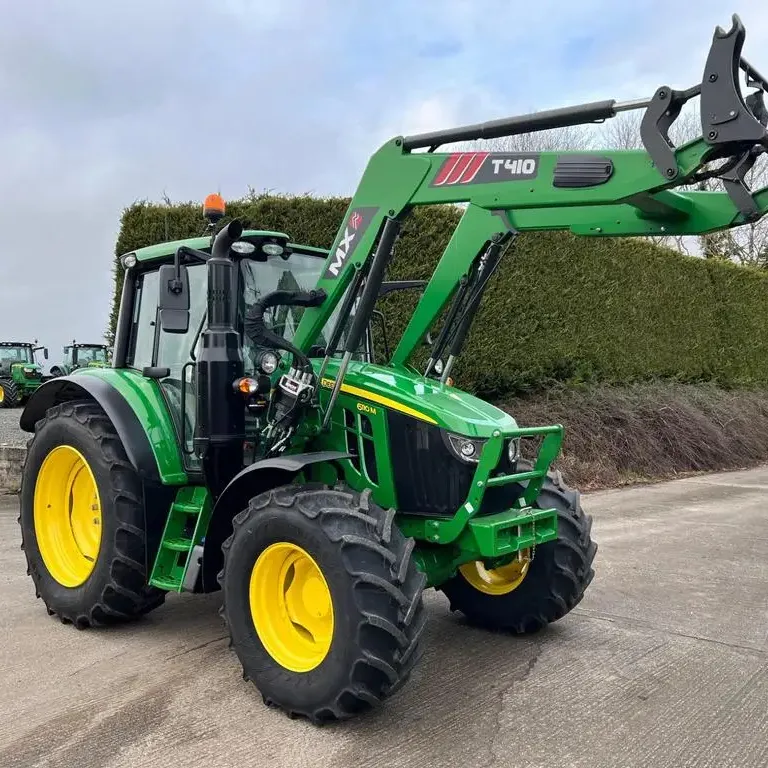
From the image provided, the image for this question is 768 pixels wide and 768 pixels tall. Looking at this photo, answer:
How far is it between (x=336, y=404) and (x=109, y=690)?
65.7 inches

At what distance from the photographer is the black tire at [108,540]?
404cm

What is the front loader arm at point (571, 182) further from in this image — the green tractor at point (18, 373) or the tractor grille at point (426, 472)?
the green tractor at point (18, 373)

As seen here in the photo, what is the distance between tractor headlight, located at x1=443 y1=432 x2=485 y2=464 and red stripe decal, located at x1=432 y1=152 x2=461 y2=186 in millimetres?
1171

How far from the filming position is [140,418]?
165 inches

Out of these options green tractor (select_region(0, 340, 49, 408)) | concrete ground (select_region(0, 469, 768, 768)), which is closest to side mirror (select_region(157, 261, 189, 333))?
concrete ground (select_region(0, 469, 768, 768))

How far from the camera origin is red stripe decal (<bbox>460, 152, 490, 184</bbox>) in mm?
3504

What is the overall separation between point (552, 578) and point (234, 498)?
170 centimetres

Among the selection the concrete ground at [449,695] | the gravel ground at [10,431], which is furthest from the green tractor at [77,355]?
the concrete ground at [449,695]

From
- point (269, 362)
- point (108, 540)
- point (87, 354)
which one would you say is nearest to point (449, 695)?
point (269, 362)

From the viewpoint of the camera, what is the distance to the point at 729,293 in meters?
15.1

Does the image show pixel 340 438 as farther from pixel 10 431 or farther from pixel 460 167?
pixel 10 431

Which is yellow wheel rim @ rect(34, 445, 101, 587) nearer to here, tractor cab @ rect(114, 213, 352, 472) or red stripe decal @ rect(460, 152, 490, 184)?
tractor cab @ rect(114, 213, 352, 472)

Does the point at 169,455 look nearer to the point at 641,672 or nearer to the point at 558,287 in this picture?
the point at 641,672

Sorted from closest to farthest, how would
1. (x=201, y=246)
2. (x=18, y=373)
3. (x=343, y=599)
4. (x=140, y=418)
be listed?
(x=343, y=599) < (x=140, y=418) < (x=201, y=246) < (x=18, y=373)
